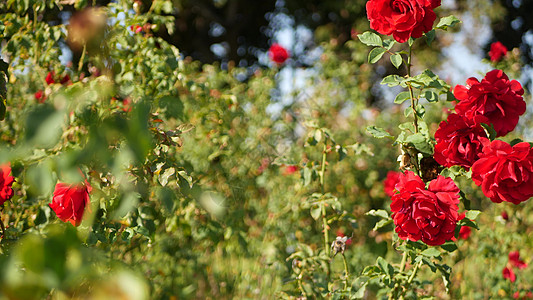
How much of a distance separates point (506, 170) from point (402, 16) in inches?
16.3

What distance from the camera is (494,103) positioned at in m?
1.15

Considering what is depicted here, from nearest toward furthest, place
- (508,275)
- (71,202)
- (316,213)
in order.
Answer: (71,202)
(316,213)
(508,275)

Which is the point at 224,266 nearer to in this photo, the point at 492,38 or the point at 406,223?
the point at 406,223

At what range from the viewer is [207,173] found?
239cm

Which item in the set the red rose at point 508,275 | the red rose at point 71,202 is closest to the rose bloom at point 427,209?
the red rose at point 71,202

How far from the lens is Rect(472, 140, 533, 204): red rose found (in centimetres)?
102

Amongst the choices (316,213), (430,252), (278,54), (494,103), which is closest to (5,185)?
(316,213)

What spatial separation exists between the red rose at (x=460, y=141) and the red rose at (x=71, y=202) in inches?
31.4

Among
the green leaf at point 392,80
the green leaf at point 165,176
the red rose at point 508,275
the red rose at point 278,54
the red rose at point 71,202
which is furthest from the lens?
the red rose at point 278,54

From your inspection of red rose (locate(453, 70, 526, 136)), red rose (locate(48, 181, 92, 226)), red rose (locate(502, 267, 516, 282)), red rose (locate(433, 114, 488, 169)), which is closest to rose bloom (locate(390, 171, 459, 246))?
red rose (locate(433, 114, 488, 169))

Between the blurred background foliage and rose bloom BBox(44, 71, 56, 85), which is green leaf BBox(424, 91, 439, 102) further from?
rose bloom BBox(44, 71, 56, 85)

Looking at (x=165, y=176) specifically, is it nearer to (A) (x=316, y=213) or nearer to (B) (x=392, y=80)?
(B) (x=392, y=80)

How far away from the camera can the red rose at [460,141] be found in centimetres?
109

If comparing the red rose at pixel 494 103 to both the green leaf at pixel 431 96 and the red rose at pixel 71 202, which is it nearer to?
the green leaf at pixel 431 96
